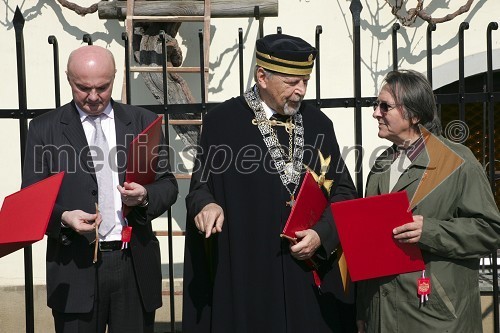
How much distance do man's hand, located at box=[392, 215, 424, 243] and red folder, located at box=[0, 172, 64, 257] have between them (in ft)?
4.29

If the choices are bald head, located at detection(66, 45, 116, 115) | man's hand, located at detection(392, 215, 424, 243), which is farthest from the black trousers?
man's hand, located at detection(392, 215, 424, 243)

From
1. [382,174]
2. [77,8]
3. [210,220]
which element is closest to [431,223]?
[382,174]

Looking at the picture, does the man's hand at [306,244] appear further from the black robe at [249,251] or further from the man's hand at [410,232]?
the man's hand at [410,232]

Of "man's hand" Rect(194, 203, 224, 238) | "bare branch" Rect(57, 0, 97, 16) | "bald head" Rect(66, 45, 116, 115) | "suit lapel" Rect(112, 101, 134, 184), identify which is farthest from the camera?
"bare branch" Rect(57, 0, 97, 16)

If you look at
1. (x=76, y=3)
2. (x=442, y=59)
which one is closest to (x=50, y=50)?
(x=76, y=3)

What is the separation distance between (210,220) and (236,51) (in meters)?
4.03

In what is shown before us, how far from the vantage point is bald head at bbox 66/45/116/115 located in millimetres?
3326

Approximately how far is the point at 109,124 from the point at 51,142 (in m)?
0.25

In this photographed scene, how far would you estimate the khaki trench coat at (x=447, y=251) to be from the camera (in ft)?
Answer: 10.3

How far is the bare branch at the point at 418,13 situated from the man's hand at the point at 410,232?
405 centimetres

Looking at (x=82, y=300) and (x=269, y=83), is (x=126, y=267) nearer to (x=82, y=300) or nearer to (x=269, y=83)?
(x=82, y=300)

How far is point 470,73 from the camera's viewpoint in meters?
7.12

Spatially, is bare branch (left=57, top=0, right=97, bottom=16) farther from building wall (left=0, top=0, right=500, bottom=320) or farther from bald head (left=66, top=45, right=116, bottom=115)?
bald head (left=66, top=45, right=116, bottom=115)

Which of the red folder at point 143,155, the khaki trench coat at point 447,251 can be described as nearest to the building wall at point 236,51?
the red folder at point 143,155
